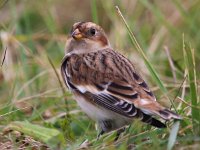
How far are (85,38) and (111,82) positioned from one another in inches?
35.2

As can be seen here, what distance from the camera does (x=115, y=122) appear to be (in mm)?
5375

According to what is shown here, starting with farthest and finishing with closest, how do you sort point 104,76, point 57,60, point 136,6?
point 136,6, point 57,60, point 104,76

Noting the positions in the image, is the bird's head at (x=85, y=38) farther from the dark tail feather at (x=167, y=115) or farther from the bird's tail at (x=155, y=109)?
the dark tail feather at (x=167, y=115)

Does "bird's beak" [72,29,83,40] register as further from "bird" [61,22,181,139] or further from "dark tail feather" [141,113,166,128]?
"dark tail feather" [141,113,166,128]

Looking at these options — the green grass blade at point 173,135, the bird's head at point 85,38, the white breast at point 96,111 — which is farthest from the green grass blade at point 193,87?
the bird's head at point 85,38

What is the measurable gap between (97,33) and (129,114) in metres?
1.47

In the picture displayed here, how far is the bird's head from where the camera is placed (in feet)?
20.0

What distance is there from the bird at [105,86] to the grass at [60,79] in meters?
0.11

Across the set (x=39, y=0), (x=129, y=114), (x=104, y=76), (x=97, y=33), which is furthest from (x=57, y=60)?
(x=129, y=114)

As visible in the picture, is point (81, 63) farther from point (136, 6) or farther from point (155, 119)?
point (136, 6)

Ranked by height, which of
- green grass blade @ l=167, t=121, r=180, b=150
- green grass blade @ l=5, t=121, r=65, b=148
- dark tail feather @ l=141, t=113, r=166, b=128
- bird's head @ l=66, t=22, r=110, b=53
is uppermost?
bird's head @ l=66, t=22, r=110, b=53

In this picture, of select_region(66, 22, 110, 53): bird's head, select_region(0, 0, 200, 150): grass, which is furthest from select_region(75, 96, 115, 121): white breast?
select_region(66, 22, 110, 53): bird's head

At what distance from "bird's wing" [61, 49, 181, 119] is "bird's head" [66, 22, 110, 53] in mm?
122

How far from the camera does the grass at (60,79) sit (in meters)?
4.89
